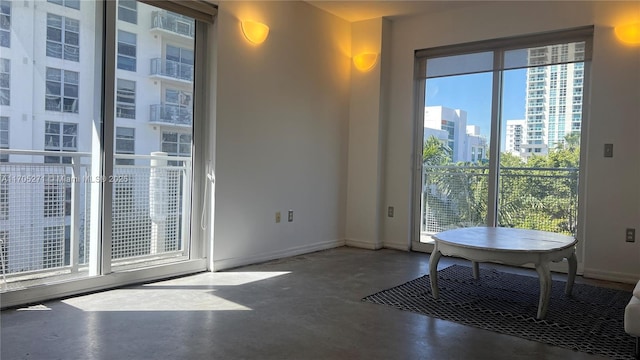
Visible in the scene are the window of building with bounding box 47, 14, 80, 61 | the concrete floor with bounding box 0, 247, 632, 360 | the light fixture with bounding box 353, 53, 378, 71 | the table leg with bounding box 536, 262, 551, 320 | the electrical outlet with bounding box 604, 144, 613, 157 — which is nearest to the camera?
the concrete floor with bounding box 0, 247, 632, 360

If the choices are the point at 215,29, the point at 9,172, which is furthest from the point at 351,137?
the point at 9,172

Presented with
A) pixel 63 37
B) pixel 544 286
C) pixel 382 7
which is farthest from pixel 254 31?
pixel 544 286

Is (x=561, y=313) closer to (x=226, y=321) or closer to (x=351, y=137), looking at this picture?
(x=226, y=321)

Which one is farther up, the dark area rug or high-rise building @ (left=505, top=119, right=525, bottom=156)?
high-rise building @ (left=505, top=119, right=525, bottom=156)

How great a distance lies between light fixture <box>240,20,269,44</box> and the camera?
13.3ft

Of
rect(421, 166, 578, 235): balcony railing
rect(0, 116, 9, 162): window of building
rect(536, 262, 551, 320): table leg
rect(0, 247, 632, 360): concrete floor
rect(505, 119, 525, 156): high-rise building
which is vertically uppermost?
rect(505, 119, 525, 156): high-rise building

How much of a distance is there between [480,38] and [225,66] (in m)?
2.50

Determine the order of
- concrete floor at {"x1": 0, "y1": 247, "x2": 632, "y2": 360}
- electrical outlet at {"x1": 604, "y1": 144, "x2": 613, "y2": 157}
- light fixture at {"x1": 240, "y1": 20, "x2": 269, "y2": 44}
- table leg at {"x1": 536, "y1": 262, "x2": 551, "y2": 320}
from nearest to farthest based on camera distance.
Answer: concrete floor at {"x1": 0, "y1": 247, "x2": 632, "y2": 360} → table leg at {"x1": 536, "y1": 262, "x2": 551, "y2": 320} → electrical outlet at {"x1": 604, "y1": 144, "x2": 613, "y2": 157} → light fixture at {"x1": 240, "y1": 20, "x2": 269, "y2": 44}

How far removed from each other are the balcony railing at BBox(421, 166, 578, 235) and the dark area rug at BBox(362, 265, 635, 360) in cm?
69

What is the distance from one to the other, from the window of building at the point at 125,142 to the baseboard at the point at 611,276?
3869 mm

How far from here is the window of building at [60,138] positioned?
302cm

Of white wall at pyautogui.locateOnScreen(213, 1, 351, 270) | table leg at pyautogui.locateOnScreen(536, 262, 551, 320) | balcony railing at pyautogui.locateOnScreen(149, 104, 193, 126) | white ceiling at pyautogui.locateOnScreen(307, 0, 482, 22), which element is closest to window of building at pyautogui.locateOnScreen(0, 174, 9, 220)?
balcony railing at pyautogui.locateOnScreen(149, 104, 193, 126)

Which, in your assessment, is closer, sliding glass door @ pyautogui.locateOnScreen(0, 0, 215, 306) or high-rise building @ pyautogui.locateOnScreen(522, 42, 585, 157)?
sliding glass door @ pyautogui.locateOnScreen(0, 0, 215, 306)

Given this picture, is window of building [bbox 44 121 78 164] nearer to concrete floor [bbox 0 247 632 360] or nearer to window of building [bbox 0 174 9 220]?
window of building [bbox 0 174 9 220]
